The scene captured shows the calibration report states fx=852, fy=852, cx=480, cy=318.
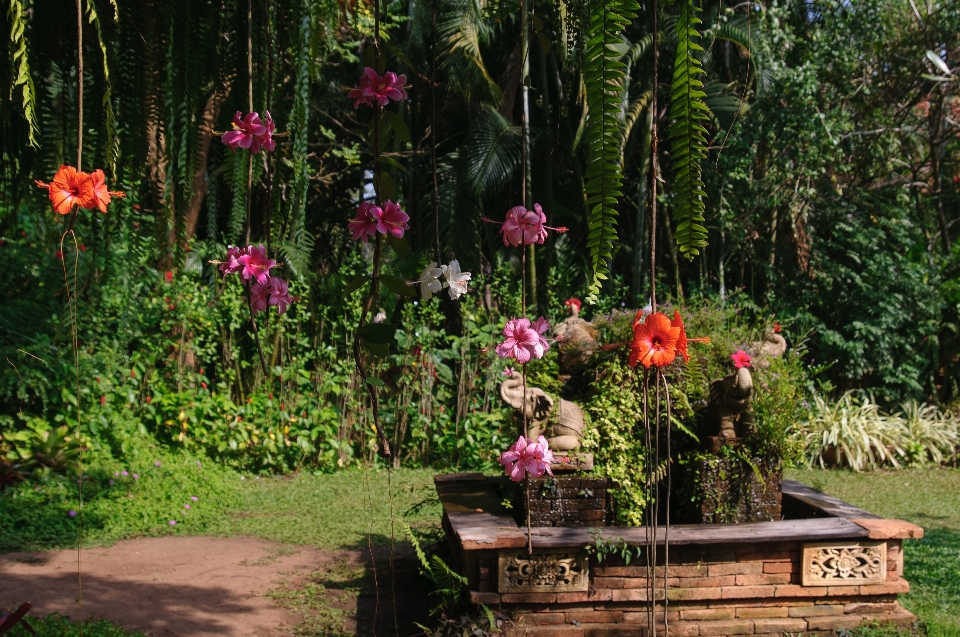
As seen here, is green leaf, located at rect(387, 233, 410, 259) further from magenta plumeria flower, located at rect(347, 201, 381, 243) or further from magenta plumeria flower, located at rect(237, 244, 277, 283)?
magenta plumeria flower, located at rect(237, 244, 277, 283)

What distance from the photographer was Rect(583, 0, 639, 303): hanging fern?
1.15m

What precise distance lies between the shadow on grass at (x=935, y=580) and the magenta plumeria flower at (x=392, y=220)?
3408 millimetres

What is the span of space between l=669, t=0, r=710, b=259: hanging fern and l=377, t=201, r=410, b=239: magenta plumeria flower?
56 cm

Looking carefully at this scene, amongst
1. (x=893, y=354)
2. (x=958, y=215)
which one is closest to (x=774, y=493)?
(x=893, y=354)

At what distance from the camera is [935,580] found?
4.71 meters

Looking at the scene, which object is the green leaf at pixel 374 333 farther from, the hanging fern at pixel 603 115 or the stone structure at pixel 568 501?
the stone structure at pixel 568 501

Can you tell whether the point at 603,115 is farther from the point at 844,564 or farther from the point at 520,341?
the point at 844,564

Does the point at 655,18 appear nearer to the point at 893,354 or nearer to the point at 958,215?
the point at 893,354

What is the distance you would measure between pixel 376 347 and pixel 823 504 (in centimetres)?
348

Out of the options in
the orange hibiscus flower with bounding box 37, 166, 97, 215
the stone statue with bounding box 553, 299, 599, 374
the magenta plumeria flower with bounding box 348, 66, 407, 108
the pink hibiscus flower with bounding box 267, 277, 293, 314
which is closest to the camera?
the orange hibiscus flower with bounding box 37, 166, 97, 215

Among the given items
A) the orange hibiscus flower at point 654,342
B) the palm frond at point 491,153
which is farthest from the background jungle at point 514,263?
the orange hibiscus flower at point 654,342

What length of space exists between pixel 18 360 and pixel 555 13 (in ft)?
18.9

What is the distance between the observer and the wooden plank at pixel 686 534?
3.57 metres

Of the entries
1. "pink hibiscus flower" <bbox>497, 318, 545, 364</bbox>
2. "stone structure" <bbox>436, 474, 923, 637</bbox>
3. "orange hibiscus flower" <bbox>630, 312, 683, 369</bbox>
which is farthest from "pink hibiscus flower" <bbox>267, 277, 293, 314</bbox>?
"stone structure" <bbox>436, 474, 923, 637</bbox>
